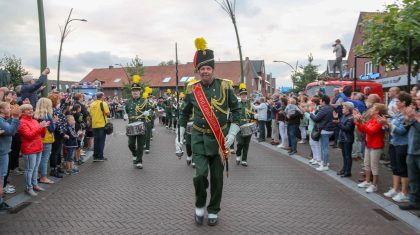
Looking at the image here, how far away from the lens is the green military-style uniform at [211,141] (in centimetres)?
587

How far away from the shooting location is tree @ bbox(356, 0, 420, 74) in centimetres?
834

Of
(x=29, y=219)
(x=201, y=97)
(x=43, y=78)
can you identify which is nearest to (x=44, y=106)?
(x=43, y=78)

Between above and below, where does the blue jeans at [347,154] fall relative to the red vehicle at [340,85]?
below

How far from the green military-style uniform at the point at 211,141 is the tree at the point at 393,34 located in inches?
177

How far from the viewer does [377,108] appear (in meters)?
7.81

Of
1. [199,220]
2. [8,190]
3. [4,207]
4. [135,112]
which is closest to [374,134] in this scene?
[199,220]

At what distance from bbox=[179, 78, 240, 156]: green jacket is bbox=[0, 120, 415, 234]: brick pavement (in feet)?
3.53

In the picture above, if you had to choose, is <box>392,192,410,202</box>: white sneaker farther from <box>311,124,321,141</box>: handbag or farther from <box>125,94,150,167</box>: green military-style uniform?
<box>125,94,150,167</box>: green military-style uniform

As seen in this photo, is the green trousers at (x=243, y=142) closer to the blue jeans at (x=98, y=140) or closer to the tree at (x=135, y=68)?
the blue jeans at (x=98, y=140)

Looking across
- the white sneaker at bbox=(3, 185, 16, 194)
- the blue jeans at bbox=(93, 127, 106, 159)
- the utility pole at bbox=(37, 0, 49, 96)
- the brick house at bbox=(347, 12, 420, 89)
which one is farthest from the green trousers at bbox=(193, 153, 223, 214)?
the utility pole at bbox=(37, 0, 49, 96)

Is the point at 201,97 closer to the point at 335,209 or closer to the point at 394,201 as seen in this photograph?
the point at 335,209

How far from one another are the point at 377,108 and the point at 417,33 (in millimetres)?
1818

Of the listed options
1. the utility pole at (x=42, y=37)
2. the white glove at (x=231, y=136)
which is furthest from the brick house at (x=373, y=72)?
the utility pole at (x=42, y=37)

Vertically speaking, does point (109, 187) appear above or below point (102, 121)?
below
